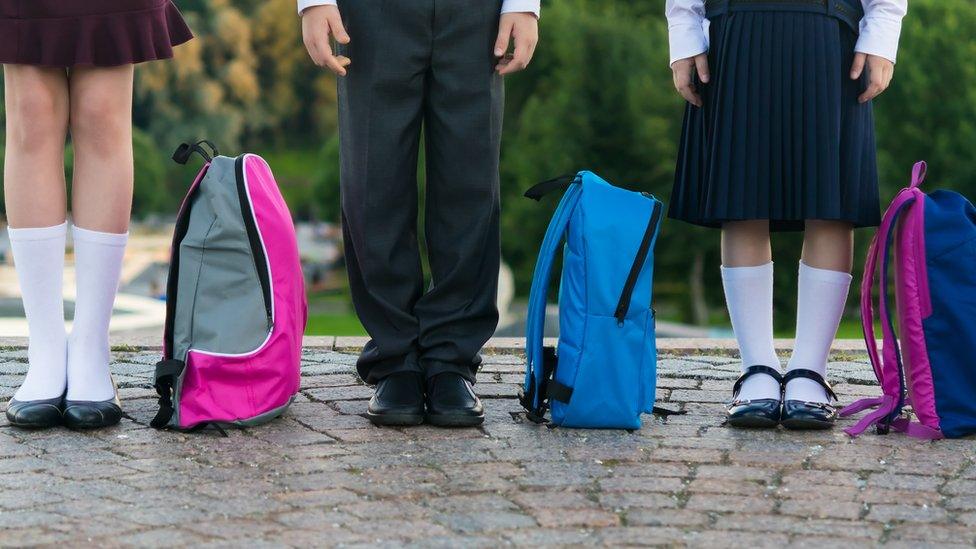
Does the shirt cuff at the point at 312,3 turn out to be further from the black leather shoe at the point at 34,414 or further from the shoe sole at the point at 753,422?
the shoe sole at the point at 753,422

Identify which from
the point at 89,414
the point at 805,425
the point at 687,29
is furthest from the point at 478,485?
the point at 687,29

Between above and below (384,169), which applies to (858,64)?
above

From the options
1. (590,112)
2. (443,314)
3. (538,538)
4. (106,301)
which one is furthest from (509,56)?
(590,112)

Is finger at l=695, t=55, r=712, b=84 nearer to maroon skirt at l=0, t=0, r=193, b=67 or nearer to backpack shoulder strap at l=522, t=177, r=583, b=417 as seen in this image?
backpack shoulder strap at l=522, t=177, r=583, b=417

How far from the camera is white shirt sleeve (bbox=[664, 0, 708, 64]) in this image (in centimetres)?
371

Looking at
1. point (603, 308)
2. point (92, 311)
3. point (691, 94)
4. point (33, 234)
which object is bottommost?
point (92, 311)

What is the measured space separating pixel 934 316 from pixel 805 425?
0.43m

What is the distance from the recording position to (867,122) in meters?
3.73

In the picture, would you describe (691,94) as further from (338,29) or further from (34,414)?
(34,414)

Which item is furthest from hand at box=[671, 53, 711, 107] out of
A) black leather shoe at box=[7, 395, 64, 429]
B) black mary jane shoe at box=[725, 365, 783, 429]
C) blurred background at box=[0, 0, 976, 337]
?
blurred background at box=[0, 0, 976, 337]

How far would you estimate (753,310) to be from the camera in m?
3.81

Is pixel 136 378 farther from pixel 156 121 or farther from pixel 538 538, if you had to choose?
pixel 156 121

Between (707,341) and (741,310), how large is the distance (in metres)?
1.26

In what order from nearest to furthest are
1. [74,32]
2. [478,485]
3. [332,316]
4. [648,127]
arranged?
1. [478,485]
2. [74,32]
3. [648,127]
4. [332,316]
